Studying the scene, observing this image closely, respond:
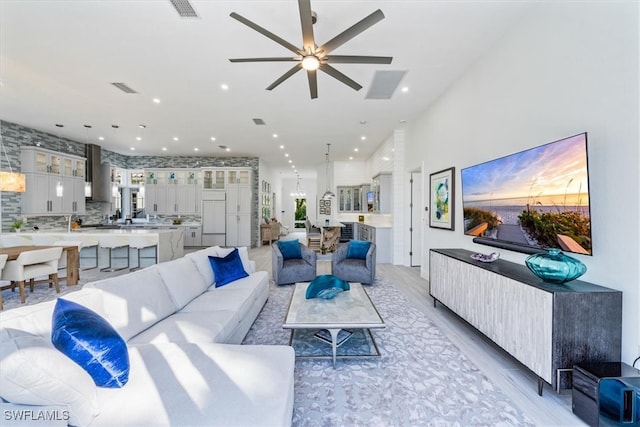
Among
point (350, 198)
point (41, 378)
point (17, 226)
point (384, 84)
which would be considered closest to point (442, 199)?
point (384, 84)

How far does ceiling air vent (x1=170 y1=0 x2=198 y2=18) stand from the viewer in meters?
2.72

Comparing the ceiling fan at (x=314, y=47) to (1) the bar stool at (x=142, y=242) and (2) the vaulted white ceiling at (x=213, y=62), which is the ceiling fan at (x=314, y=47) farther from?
(1) the bar stool at (x=142, y=242)

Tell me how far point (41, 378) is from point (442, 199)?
501cm

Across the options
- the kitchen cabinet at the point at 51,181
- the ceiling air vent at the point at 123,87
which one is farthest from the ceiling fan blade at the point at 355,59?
the kitchen cabinet at the point at 51,181

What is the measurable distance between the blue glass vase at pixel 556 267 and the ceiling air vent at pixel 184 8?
3.99m

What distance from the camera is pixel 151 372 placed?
162cm

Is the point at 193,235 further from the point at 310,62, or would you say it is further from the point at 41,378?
the point at 41,378

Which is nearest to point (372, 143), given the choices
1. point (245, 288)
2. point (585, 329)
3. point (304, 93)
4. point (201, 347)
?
point (304, 93)

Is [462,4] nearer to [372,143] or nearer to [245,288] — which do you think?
[245,288]

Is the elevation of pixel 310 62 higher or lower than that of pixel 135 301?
higher

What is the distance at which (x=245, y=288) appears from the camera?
333 centimetres

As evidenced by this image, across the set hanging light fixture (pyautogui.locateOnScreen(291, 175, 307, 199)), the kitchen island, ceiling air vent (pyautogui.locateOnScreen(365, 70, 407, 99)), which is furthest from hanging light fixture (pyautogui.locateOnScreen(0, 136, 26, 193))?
hanging light fixture (pyautogui.locateOnScreen(291, 175, 307, 199))

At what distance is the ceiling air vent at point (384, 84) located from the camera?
4102 mm

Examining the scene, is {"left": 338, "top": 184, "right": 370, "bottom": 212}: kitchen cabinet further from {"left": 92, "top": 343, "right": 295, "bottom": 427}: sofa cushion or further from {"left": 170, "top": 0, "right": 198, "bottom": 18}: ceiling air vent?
{"left": 92, "top": 343, "right": 295, "bottom": 427}: sofa cushion
